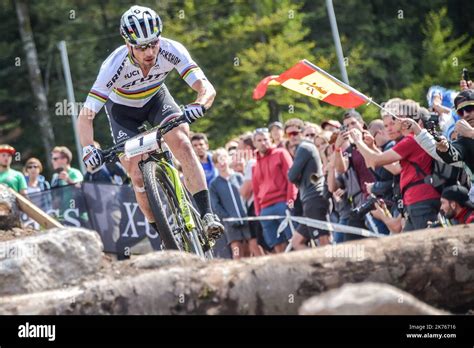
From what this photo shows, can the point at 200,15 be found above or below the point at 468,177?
above

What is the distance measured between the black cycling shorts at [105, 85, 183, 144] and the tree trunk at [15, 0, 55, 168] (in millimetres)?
25393

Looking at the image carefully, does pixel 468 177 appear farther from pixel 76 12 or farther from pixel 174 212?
pixel 76 12

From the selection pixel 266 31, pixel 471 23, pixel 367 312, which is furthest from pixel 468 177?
pixel 471 23

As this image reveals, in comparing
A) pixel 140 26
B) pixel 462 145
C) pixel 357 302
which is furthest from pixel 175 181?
pixel 357 302

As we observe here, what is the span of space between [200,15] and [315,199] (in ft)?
81.6

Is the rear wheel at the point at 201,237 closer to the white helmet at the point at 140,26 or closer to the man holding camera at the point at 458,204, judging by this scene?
the white helmet at the point at 140,26

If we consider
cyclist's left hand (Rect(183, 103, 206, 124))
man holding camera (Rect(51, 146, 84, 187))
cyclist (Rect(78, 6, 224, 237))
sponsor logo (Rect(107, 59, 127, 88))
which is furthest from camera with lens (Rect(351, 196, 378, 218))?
man holding camera (Rect(51, 146, 84, 187))

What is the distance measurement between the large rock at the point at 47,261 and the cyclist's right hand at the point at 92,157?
1076mm

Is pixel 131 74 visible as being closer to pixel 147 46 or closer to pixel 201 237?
pixel 147 46

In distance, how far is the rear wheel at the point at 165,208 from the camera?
316 inches

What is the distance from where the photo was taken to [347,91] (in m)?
10.5

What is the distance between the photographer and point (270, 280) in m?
6.21

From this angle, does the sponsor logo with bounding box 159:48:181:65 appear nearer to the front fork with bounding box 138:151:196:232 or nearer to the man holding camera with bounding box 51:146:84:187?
the front fork with bounding box 138:151:196:232

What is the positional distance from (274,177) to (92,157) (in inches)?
191
